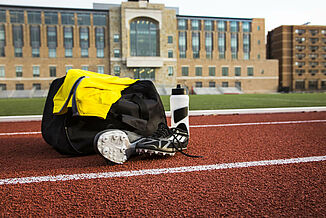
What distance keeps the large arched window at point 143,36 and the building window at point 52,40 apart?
12.9 meters

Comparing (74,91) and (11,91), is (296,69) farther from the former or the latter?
(74,91)

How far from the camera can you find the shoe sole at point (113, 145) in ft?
6.50

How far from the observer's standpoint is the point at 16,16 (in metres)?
38.4

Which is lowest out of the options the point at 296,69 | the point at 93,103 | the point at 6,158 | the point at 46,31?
the point at 6,158

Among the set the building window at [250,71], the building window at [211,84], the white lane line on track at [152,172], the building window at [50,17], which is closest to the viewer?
the white lane line on track at [152,172]

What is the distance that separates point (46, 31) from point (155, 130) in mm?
43640

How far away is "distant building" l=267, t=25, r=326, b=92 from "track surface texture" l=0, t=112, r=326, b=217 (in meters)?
59.8

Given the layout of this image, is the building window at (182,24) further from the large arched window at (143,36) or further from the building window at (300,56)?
the building window at (300,56)

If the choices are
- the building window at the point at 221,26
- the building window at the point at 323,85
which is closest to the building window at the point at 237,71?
the building window at the point at 221,26

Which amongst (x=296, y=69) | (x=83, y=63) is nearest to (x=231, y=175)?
(x=83, y=63)

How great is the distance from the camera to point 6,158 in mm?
2510

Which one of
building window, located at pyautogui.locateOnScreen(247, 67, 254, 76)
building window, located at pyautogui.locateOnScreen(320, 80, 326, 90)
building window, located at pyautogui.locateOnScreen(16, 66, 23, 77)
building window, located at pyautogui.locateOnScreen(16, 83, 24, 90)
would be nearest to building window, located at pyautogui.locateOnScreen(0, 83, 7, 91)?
building window, located at pyautogui.locateOnScreen(16, 83, 24, 90)

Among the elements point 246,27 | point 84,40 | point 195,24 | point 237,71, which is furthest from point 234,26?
point 84,40

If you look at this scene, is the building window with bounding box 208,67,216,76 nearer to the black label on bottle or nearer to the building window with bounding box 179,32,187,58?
the building window with bounding box 179,32,187,58
